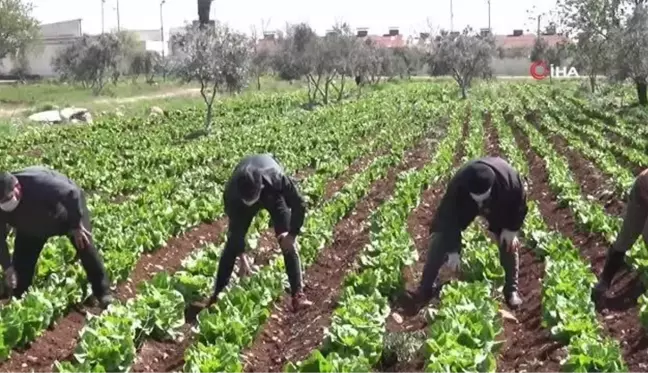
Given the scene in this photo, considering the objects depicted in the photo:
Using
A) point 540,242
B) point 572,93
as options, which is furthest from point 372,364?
point 572,93

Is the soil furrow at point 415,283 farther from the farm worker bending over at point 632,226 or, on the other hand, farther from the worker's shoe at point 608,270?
the farm worker bending over at point 632,226

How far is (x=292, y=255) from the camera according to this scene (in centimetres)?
916

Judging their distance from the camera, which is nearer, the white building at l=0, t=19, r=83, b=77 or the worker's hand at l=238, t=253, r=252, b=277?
the worker's hand at l=238, t=253, r=252, b=277

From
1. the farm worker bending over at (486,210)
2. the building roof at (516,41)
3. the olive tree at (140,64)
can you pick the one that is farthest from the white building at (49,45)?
the farm worker bending over at (486,210)

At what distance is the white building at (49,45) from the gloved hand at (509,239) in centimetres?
7191

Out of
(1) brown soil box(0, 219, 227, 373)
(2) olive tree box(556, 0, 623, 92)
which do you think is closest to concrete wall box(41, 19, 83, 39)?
(2) olive tree box(556, 0, 623, 92)

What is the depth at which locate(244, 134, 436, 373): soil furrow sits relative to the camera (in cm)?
796

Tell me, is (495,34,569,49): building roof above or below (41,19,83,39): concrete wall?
below

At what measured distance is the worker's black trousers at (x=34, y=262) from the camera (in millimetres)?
8883

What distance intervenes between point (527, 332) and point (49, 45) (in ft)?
287

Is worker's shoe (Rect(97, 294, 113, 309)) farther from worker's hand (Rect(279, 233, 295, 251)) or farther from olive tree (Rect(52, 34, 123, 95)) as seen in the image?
olive tree (Rect(52, 34, 123, 95))

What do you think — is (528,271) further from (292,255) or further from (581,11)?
(581,11)

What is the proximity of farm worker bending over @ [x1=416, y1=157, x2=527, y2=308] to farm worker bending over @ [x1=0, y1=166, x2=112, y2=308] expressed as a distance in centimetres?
317

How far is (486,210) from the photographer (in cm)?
891
